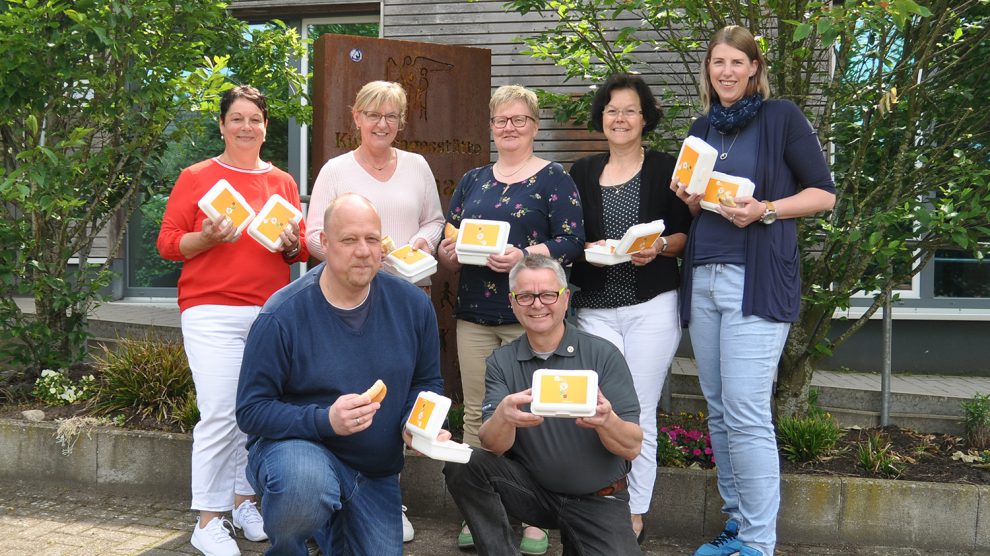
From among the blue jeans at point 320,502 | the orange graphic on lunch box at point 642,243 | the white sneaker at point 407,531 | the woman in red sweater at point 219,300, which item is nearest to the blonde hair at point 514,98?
the orange graphic on lunch box at point 642,243

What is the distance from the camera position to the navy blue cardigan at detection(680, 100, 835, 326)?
375 cm

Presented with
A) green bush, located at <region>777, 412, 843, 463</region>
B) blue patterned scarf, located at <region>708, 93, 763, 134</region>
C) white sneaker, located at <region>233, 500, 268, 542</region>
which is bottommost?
white sneaker, located at <region>233, 500, 268, 542</region>

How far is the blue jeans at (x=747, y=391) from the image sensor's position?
3781 mm

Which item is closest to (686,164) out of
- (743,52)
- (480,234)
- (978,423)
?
(743,52)

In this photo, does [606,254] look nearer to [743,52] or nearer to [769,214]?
[769,214]

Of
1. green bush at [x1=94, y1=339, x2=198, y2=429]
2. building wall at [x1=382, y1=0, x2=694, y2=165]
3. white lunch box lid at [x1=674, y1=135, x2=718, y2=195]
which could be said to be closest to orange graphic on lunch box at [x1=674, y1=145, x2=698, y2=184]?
white lunch box lid at [x1=674, y1=135, x2=718, y2=195]

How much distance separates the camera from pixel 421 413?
3.24m

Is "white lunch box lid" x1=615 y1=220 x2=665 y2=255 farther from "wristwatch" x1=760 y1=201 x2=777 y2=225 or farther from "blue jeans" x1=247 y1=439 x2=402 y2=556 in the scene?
"blue jeans" x1=247 y1=439 x2=402 y2=556

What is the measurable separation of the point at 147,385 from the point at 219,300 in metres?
1.66

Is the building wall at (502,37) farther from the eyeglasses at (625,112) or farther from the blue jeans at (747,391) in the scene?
the blue jeans at (747,391)

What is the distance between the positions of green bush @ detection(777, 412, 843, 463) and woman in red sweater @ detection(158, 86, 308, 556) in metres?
2.82

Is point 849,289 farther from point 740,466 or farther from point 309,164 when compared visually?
point 309,164

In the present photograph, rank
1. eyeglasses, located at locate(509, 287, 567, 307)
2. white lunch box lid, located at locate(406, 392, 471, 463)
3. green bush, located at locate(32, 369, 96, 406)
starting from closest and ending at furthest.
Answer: white lunch box lid, located at locate(406, 392, 471, 463), eyeglasses, located at locate(509, 287, 567, 307), green bush, located at locate(32, 369, 96, 406)

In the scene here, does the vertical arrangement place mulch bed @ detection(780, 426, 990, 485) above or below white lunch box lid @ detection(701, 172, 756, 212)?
below
